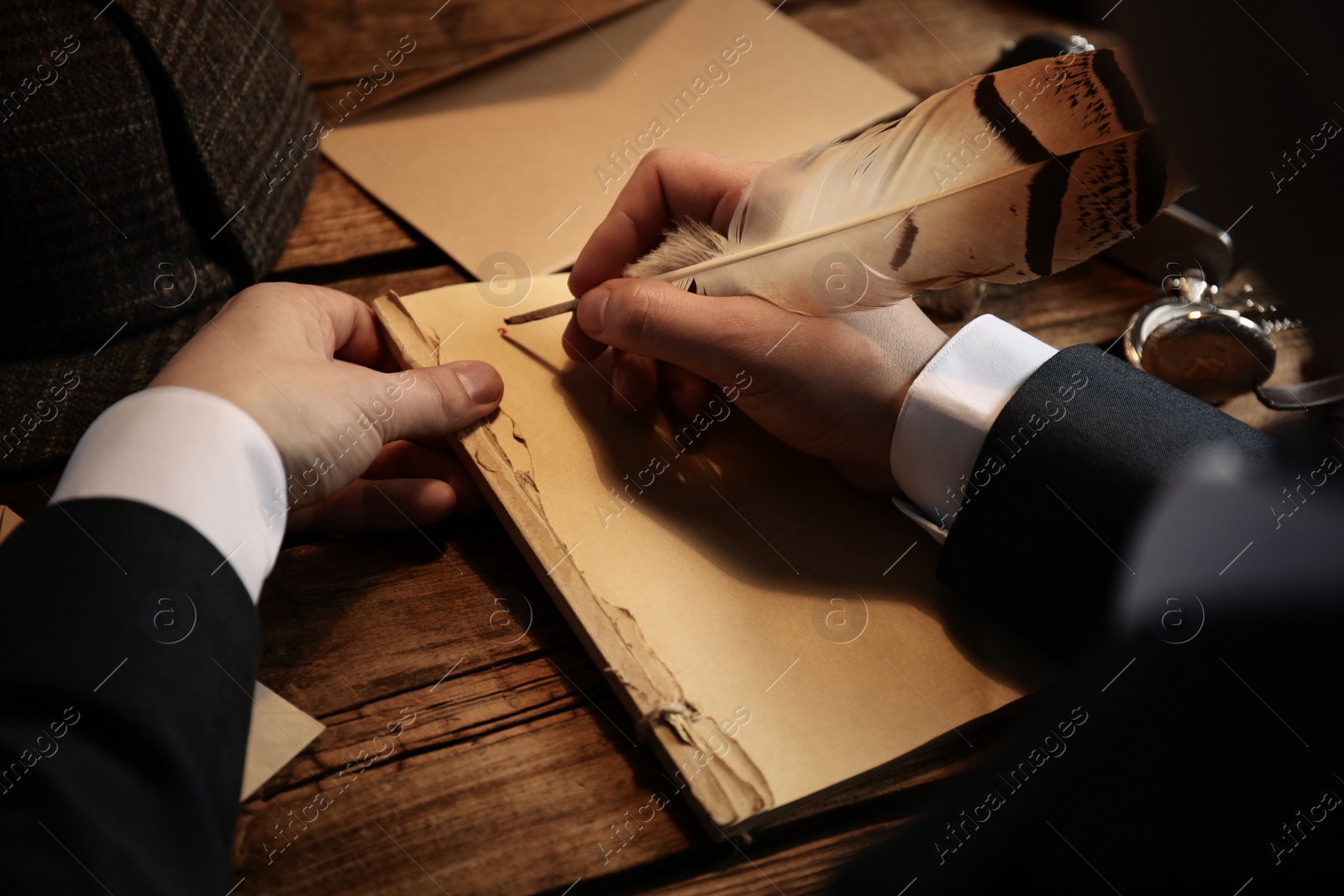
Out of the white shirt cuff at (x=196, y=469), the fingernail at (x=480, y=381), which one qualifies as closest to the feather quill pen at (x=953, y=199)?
the fingernail at (x=480, y=381)

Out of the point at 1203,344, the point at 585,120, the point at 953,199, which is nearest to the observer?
the point at 953,199

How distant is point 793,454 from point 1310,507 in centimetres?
46

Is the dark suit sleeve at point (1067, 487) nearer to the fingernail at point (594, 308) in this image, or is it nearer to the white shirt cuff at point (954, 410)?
the white shirt cuff at point (954, 410)

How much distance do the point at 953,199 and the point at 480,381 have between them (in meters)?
0.48

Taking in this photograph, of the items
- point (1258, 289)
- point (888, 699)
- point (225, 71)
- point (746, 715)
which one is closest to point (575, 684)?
point (746, 715)

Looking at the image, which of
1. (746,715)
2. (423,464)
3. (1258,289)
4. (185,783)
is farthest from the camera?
(1258,289)

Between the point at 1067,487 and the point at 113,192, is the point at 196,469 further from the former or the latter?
the point at 1067,487

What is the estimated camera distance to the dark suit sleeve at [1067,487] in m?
0.76

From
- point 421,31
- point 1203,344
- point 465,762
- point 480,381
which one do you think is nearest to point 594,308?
point 480,381

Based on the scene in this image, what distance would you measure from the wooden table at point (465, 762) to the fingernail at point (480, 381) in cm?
12

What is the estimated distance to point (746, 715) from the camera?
744 millimetres

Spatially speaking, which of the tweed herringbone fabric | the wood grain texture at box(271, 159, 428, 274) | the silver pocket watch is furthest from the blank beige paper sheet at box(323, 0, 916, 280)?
the silver pocket watch

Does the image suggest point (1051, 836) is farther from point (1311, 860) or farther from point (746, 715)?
point (746, 715)

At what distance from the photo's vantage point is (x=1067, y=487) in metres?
0.78
